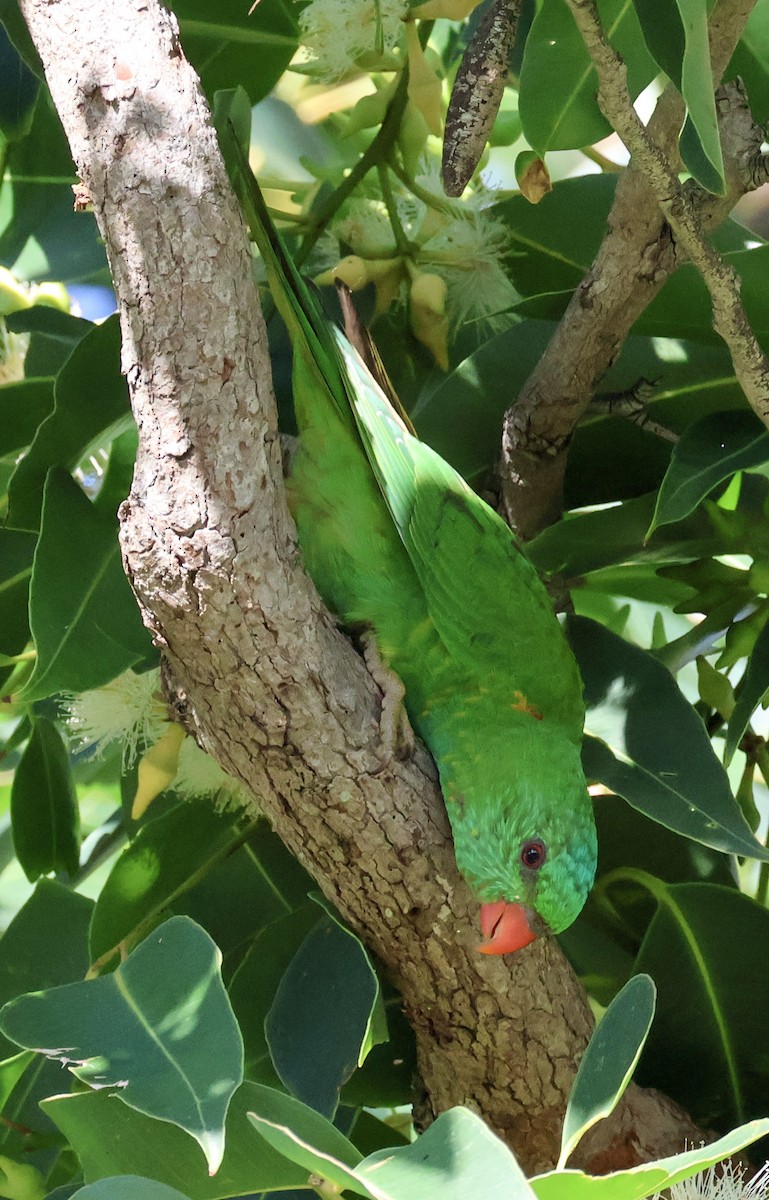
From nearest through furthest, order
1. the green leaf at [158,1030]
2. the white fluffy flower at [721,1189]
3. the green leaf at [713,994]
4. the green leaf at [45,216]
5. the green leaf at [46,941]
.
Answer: the green leaf at [158,1030]
the white fluffy flower at [721,1189]
the green leaf at [713,994]
the green leaf at [46,941]
the green leaf at [45,216]

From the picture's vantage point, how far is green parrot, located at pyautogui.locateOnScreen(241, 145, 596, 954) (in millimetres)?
1598

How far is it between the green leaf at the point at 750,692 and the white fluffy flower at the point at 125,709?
815mm

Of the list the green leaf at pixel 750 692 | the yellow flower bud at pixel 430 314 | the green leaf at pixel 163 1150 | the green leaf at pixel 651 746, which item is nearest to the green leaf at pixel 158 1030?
the green leaf at pixel 163 1150

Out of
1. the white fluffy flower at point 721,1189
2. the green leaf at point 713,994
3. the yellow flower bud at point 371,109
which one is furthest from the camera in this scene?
the yellow flower bud at point 371,109

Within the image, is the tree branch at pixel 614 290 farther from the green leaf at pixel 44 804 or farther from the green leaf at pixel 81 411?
the green leaf at pixel 44 804

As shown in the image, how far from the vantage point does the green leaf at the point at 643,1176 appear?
1018mm

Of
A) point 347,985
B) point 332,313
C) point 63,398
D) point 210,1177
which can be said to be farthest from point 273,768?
point 332,313

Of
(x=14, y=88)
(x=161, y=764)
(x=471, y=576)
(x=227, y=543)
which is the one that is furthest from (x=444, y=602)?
(x=14, y=88)

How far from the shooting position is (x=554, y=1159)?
1552 mm

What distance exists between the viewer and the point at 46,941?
73.8 inches

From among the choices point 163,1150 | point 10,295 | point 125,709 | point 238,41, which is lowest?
point 163,1150

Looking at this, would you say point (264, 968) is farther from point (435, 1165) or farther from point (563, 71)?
point (563, 71)

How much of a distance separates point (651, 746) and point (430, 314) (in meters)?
0.74

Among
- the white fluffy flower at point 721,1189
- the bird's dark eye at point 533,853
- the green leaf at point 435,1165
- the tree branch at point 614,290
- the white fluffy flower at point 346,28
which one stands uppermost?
the white fluffy flower at point 346,28
